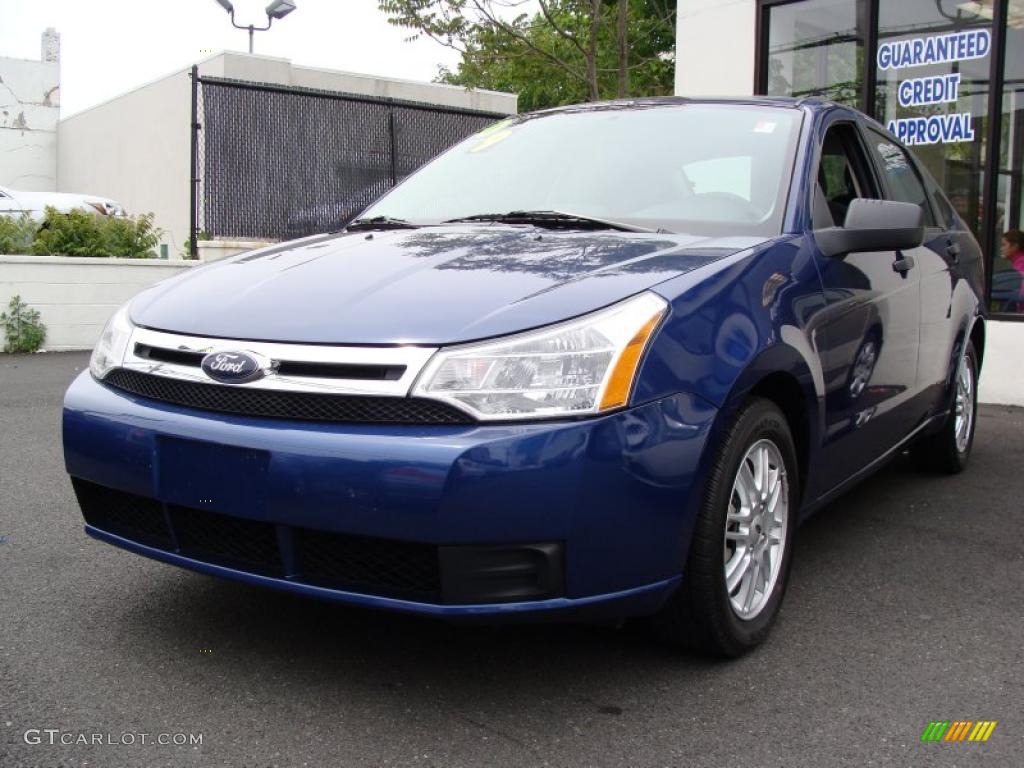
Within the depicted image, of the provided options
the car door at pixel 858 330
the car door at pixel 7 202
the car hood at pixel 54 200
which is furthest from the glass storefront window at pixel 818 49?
the car door at pixel 7 202

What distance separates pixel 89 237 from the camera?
35.9ft

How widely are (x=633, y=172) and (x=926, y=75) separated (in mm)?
6270

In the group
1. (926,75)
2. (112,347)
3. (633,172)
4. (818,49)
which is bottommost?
(112,347)

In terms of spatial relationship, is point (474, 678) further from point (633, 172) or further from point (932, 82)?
point (932, 82)

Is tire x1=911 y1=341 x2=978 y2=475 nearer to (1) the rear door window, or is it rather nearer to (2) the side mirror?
(1) the rear door window

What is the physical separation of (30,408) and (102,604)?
413cm

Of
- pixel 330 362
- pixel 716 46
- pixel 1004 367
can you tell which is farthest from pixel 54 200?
pixel 330 362

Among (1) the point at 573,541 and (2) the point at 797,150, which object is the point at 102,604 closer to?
(1) the point at 573,541

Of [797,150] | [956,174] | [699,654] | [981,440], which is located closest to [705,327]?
[699,654]

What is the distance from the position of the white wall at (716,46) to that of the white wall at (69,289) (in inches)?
205

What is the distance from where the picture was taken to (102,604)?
328cm

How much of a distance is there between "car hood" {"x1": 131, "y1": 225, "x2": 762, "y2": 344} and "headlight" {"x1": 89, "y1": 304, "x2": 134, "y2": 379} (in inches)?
1.9

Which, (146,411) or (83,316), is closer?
(146,411)

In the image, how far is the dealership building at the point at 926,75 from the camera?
824 cm
